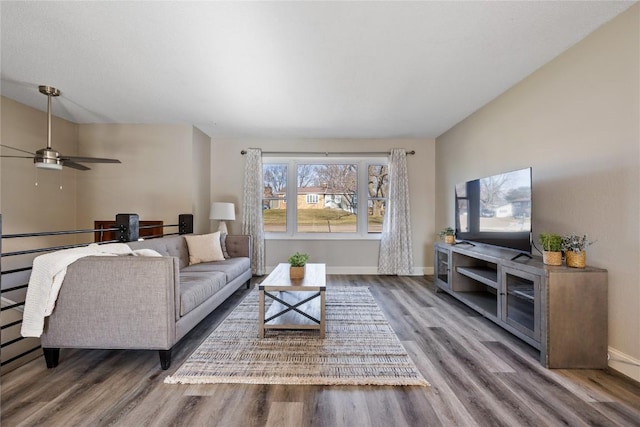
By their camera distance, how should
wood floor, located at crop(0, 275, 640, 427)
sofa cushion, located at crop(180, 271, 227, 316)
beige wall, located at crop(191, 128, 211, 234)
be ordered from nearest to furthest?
wood floor, located at crop(0, 275, 640, 427)
sofa cushion, located at crop(180, 271, 227, 316)
beige wall, located at crop(191, 128, 211, 234)

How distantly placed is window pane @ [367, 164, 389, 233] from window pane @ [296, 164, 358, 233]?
0.86ft

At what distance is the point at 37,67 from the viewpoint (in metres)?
2.51

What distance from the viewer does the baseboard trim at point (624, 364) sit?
5.74 feet

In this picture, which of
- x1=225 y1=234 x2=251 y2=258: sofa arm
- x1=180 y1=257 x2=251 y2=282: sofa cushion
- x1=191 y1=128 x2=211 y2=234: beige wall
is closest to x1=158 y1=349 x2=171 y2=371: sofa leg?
x1=180 y1=257 x2=251 y2=282: sofa cushion

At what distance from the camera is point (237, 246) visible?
4055 mm

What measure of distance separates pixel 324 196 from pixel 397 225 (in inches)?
56.0

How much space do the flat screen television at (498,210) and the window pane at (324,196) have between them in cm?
198

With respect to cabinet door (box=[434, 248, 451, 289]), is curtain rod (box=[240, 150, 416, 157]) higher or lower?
higher

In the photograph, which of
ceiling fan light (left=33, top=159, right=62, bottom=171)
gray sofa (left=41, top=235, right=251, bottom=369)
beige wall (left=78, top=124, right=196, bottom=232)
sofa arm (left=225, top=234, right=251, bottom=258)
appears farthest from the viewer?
beige wall (left=78, top=124, right=196, bottom=232)

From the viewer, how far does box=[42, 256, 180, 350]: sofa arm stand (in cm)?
185

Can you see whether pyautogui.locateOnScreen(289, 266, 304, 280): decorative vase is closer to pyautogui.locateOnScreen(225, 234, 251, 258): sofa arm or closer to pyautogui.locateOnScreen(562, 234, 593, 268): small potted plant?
pyautogui.locateOnScreen(225, 234, 251, 258): sofa arm

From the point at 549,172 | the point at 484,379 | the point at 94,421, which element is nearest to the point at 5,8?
the point at 94,421

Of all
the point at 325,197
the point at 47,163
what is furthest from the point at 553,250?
the point at 47,163

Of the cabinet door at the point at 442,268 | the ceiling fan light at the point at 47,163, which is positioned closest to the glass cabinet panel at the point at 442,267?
the cabinet door at the point at 442,268
